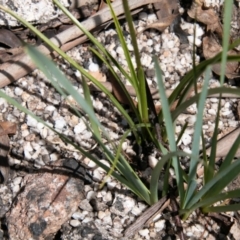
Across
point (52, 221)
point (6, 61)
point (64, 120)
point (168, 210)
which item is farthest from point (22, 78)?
point (168, 210)

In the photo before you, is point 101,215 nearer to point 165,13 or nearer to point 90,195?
point 90,195

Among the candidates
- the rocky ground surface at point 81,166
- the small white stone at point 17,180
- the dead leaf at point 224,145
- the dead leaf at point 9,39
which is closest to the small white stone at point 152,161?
the rocky ground surface at point 81,166

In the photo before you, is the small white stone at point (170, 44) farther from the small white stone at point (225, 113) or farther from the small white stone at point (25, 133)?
the small white stone at point (25, 133)

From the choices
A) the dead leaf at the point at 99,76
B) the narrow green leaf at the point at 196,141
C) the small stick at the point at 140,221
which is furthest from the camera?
the dead leaf at the point at 99,76

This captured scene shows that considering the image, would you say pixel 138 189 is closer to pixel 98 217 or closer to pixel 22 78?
pixel 98 217

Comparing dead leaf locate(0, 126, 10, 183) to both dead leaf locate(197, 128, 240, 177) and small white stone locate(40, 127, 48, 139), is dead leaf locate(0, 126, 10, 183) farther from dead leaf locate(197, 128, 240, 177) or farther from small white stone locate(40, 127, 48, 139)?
dead leaf locate(197, 128, 240, 177)
